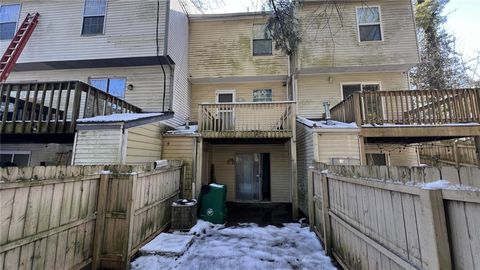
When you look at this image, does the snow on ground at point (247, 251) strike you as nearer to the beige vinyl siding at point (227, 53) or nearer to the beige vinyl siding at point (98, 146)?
the beige vinyl siding at point (98, 146)

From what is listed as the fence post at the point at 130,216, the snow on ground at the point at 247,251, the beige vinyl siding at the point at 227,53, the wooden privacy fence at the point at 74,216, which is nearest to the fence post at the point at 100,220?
the wooden privacy fence at the point at 74,216

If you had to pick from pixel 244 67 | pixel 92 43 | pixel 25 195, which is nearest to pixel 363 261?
pixel 25 195

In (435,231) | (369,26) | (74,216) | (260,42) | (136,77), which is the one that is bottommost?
(74,216)

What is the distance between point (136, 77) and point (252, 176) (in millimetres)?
6141

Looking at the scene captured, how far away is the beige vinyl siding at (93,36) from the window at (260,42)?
3.98 meters

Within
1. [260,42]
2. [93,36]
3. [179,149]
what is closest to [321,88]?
[260,42]

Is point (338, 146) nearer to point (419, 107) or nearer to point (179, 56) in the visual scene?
point (419, 107)

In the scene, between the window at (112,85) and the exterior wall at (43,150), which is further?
the window at (112,85)

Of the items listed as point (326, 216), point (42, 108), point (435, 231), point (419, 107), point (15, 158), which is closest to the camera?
point (435, 231)

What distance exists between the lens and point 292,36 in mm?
5020

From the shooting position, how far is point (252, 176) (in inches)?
397

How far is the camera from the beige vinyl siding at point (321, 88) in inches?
389

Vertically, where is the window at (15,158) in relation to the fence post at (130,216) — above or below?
above

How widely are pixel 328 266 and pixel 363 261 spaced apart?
1.07 meters
